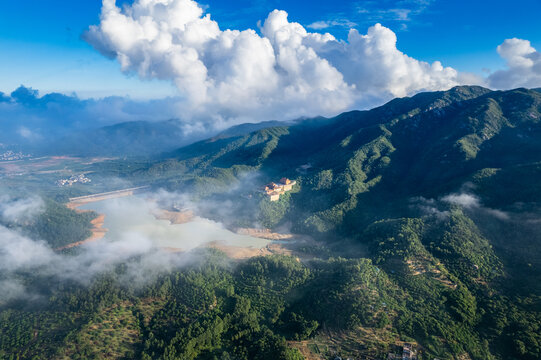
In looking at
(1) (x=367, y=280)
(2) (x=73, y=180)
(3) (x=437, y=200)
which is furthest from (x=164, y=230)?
(2) (x=73, y=180)

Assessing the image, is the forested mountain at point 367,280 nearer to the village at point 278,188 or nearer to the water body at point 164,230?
the village at point 278,188

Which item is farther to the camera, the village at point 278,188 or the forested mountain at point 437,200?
the village at point 278,188

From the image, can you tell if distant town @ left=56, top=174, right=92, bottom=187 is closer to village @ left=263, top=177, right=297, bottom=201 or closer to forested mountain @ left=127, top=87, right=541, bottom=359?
forested mountain @ left=127, top=87, right=541, bottom=359

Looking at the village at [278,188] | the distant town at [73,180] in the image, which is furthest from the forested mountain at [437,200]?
the distant town at [73,180]

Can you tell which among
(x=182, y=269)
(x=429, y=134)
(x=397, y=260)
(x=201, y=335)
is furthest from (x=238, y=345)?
(x=429, y=134)

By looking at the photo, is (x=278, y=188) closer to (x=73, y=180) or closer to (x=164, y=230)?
(x=164, y=230)

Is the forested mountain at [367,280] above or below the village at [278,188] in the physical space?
below

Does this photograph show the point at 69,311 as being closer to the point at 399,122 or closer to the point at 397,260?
the point at 397,260

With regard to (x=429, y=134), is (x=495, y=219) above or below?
below
